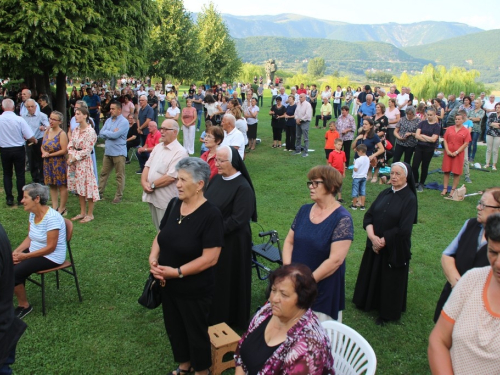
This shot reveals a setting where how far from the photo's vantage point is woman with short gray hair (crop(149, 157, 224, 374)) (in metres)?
3.53

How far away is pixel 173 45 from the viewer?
26031mm

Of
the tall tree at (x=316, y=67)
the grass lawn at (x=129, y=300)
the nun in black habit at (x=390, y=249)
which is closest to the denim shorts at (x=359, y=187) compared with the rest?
the grass lawn at (x=129, y=300)

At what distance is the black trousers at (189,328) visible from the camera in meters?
3.68

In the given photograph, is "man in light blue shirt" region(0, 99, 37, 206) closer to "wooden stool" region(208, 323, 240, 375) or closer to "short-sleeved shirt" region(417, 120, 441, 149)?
"wooden stool" region(208, 323, 240, 375)

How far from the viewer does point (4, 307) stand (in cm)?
291

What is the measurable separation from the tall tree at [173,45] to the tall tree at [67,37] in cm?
1195

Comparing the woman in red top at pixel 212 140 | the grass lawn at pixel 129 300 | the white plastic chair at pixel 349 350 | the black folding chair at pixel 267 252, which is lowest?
the grass lawn at pixel 129 300

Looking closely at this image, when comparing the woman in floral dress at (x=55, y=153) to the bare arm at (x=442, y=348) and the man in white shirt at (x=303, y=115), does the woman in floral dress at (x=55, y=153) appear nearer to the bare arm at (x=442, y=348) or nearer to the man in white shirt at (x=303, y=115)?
the bare arm at (x=442, y=348)

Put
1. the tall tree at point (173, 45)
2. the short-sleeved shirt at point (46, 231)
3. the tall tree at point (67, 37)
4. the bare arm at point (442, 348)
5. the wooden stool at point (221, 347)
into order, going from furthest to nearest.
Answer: the tall tree at point (173, 45), the tall tree at point (67, 37), the short-sleeved shirt at point (46, 231), the wooden stool at point (221, 347), the bare arm at point (442, 348)

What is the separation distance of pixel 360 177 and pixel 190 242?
6195 millimetres

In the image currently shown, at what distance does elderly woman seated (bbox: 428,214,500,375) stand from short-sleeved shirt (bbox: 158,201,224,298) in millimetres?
1812

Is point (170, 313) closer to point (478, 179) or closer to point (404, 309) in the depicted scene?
point (404, 309)

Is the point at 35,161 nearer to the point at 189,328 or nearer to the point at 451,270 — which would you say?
the point at 189,328

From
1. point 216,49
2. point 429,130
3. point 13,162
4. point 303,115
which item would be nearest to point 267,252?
point 13,162
